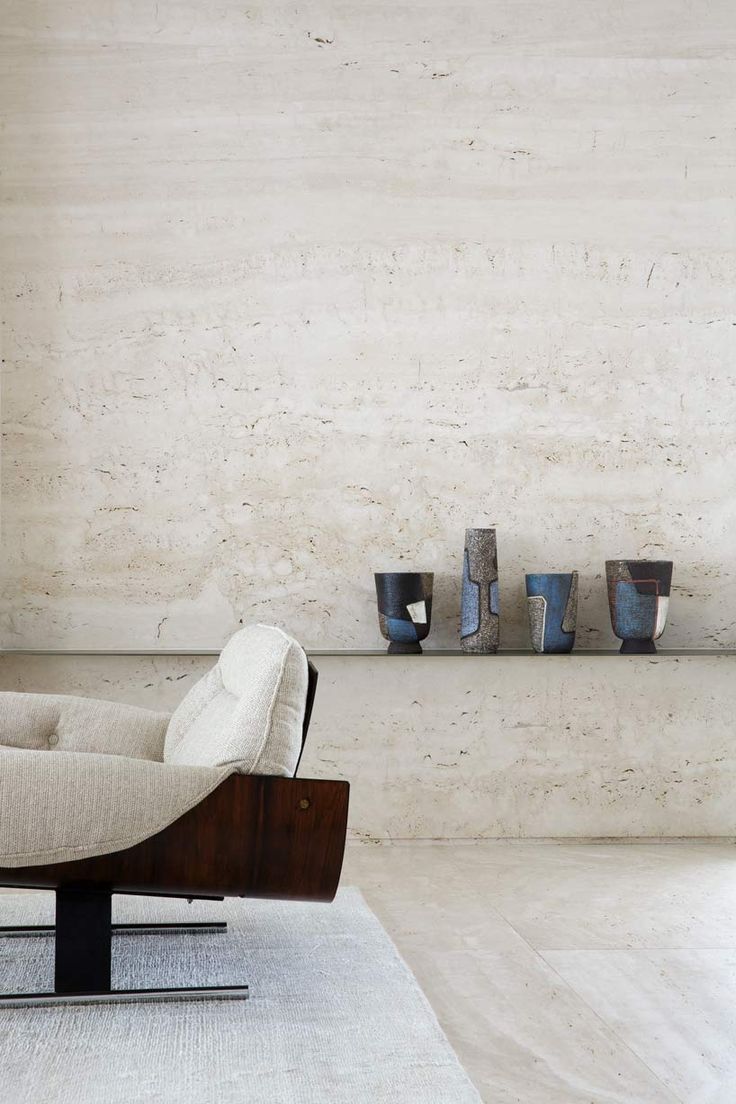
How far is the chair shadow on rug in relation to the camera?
71.9 inches

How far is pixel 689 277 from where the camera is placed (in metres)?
3.69

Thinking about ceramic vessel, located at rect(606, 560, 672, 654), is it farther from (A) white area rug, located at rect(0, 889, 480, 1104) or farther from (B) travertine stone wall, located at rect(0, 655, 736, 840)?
(A) white area rug, located at rect(0, 889, 480, 1104)

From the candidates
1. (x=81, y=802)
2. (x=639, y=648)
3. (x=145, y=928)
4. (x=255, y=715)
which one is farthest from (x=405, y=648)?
(x=81, y=802)

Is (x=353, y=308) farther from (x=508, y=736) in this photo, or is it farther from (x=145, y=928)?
(x=145, y=928)

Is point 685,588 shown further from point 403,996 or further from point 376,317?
point 403,996

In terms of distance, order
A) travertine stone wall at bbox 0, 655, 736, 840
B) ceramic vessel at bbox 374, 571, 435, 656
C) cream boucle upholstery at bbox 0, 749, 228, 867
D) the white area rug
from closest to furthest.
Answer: the white area rug < cream boucle upholstery at bbox 0, 749, 228, 867 < ceramic vessel at bbox 374, 571, 435, 656 < travertine stone wall at bbox 0, 655, 736, 840

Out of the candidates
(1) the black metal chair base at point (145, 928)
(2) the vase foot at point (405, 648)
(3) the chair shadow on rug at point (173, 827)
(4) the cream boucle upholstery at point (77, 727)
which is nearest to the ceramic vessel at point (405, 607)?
(2) the vase foot at point (405, 648)

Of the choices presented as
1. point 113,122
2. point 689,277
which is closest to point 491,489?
point 689,277

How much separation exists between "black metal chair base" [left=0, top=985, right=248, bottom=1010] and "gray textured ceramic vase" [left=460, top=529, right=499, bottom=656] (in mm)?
1619

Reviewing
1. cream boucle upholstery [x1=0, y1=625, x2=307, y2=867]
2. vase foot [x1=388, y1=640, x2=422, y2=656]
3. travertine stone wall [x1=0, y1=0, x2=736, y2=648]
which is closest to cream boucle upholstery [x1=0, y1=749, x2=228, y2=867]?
cream boucle upholstery [x1=0, y1=625, x2=307, y2=867]

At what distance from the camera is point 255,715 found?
1.99 meters

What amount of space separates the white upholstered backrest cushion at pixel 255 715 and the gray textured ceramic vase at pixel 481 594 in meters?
1.21

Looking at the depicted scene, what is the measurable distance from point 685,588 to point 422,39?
2.06 m

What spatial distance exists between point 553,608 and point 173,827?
183 centimetres
